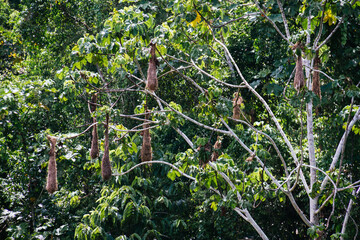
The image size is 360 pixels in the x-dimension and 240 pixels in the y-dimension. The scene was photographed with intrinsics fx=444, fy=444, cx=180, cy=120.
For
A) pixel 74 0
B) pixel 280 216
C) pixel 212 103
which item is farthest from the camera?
pixel 74 0

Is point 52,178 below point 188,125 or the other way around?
the other way around

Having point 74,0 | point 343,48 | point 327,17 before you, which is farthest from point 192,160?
point 74,0

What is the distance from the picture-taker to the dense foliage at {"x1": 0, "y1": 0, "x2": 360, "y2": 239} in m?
5.02

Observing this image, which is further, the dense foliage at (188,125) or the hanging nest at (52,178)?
the dense foliage at (188,125)

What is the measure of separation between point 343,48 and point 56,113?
543 cm

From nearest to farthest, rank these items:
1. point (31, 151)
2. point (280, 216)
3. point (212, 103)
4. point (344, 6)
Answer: point (344, 6)
point (212, 103)
point (31, 151)
point (280, 216)

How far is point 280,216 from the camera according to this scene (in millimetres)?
8375

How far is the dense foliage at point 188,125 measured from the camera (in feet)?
16.5

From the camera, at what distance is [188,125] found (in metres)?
9.05

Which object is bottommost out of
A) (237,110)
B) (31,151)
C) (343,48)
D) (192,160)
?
(31,151)

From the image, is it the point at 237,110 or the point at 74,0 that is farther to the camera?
the point at 74,0

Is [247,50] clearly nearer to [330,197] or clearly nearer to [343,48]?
[343,48]

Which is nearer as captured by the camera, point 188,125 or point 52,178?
point 52,178

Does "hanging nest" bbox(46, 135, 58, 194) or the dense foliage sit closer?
"hanging nest" bbox(46, 135, 58, 194)
